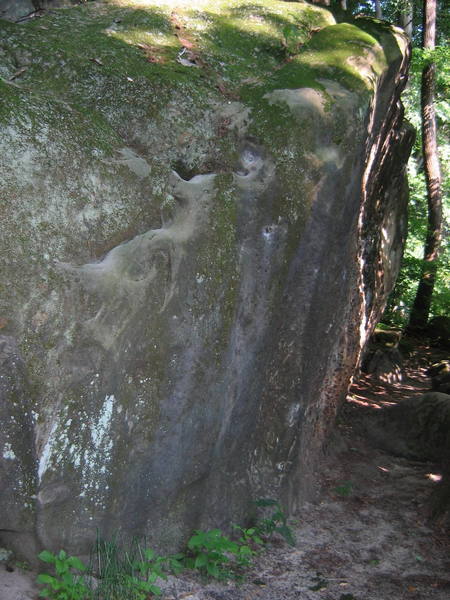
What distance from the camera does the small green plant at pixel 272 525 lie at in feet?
16.2

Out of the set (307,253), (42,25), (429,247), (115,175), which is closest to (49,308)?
(115,175)

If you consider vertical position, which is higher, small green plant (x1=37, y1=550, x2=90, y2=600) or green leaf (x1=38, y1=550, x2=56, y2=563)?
green leaf (x1=38, y1=550, x2=56, y2=563)

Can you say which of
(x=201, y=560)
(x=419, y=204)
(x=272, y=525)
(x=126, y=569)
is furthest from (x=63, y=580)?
(x=419, y=204)

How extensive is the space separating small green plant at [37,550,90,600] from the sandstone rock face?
127mm

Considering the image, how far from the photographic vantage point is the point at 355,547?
204 inches

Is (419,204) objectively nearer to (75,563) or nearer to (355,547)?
(355,547)

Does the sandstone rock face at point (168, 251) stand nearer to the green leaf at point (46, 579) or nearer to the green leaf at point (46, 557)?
the green leaf at point (46, 557)

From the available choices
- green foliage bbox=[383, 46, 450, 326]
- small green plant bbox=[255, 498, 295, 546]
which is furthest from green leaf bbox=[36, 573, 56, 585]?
green foliage bbox=[383, 46, 450, 326]

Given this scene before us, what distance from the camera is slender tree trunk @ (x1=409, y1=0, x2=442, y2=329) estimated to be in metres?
13.6

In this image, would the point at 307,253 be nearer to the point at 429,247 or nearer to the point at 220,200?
the point at 220,200

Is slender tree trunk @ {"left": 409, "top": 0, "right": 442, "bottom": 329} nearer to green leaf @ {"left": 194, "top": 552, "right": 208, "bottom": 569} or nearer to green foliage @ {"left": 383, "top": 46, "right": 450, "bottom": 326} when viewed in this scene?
green foliage @ {"left": 383, "top": 46, "right": 450, "bottom": 326}

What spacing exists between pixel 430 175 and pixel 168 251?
37.8 ft

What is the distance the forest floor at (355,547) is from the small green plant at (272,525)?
11 cm

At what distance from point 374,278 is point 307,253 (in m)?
3.00
